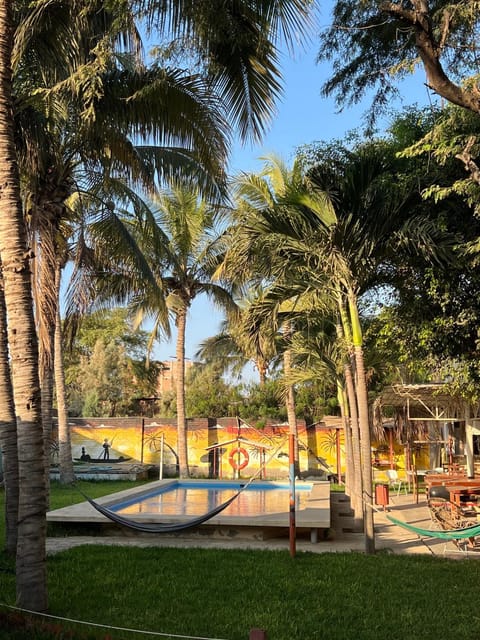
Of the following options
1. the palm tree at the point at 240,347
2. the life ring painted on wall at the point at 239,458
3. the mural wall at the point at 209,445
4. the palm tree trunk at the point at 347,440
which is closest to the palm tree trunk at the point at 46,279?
the palm tree at the point at 240,347

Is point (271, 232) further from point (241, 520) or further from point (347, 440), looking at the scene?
point (347, 440)

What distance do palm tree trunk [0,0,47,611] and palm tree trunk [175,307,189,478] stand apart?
1320 centimetres

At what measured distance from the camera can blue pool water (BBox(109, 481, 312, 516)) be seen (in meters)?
11.9

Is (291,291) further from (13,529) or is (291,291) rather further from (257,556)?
(13,529)

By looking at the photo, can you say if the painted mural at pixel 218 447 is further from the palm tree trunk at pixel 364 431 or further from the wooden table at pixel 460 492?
the palm tree trunk at pixel 364 431

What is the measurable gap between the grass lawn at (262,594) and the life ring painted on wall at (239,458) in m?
12.9

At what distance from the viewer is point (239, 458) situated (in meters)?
21.2

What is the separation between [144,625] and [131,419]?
57.6ft

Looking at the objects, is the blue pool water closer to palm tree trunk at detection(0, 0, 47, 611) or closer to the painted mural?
the painted mural

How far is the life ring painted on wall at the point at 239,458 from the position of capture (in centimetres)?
2123

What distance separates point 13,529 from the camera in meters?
7.69

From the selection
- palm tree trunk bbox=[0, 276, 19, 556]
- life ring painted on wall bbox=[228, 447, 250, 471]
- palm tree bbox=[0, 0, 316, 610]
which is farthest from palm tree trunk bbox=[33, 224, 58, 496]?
life ring painted on wall bbox=[228, 447, 250, 471]

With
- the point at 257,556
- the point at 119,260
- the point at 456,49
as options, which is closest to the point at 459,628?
the point at 257,556

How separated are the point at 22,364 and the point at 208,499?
9.92 meters
